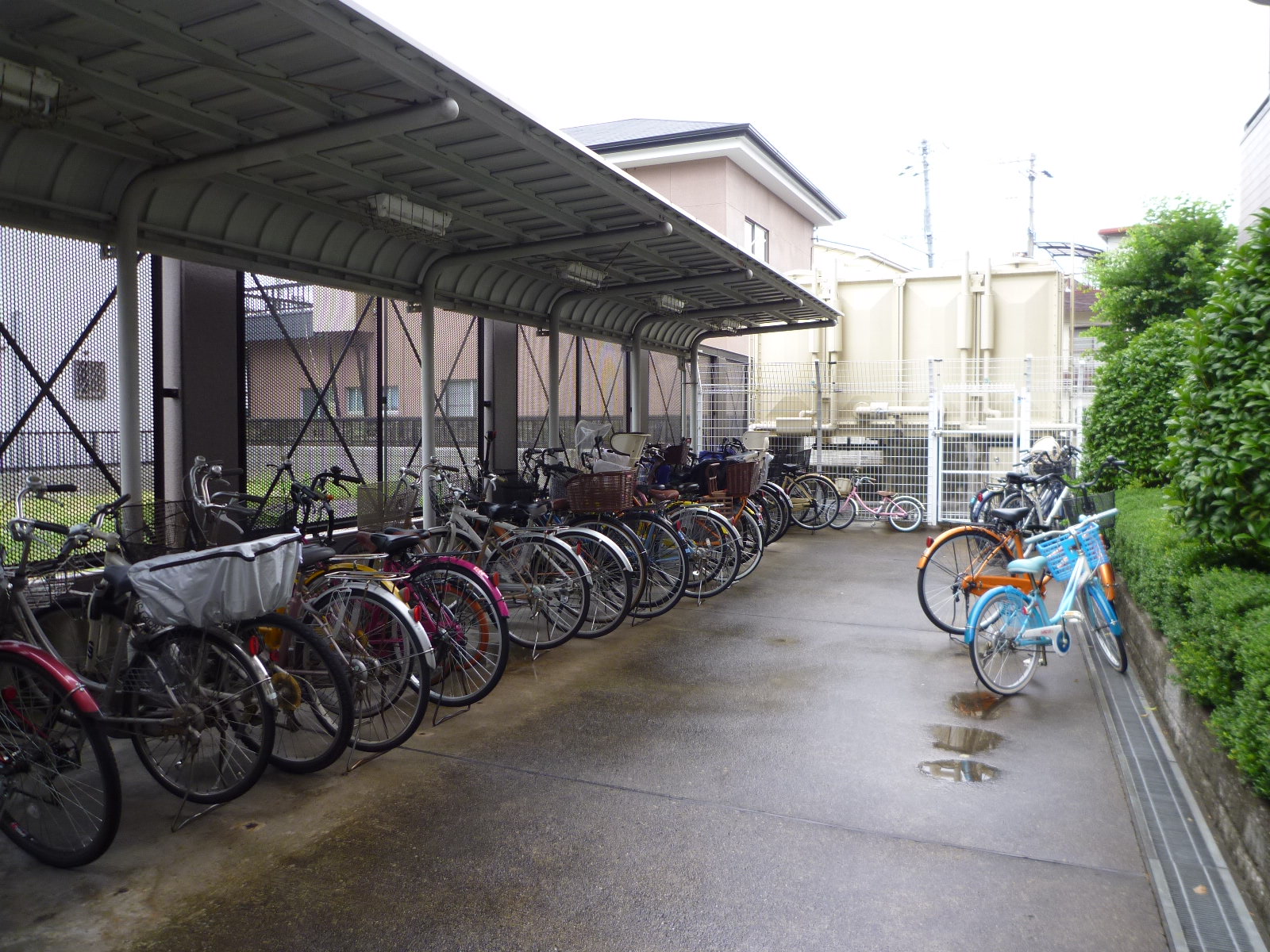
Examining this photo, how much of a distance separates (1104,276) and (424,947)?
10502mm

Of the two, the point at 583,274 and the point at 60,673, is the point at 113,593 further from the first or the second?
the point at 583,274

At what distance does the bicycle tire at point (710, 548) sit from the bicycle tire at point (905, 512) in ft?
16.3

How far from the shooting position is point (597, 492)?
6277 mm

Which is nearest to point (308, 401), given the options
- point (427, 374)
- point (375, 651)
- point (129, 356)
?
point (427, 374)

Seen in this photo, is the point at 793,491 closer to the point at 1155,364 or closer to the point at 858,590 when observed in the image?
the point at 858,590

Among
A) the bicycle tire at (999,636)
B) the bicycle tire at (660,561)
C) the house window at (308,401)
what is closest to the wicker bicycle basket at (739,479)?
the bicycle tire at (660,561)

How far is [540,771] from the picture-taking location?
383 cm

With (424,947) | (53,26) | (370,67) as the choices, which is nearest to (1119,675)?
(424,947)

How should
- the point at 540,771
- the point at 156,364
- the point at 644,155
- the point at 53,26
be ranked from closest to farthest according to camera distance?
the point at 53,26, the point at 540,771, the point at 156,364, the point at 644,155

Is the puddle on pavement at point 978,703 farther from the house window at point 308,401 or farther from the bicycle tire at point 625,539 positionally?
the house window at point 308,401

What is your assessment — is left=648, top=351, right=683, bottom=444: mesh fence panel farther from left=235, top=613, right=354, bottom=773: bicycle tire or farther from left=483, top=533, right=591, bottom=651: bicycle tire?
left=235, top=613, right=354, bottom=773: bicycle tire

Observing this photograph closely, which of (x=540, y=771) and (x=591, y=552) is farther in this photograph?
(x=591, y=552)

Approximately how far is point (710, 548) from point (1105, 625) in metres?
2.96

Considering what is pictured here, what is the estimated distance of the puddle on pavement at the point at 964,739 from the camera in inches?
164
